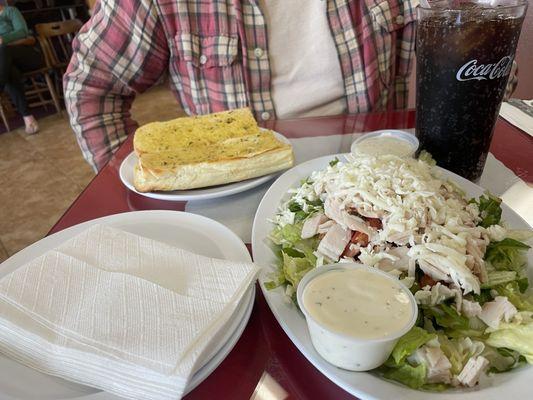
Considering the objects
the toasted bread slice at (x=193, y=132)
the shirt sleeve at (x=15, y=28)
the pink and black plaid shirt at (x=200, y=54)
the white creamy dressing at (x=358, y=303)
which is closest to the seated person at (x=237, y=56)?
the pink and black plaid shirt at (x=200, y=54)

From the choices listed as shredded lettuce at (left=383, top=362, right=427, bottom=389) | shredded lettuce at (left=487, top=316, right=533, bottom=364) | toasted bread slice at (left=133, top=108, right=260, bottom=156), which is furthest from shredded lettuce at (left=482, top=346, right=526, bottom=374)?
toasted bread slice at (left=133, top=108, right=260, bottom=156)

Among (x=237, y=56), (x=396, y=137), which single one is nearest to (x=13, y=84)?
(x=237, y=56)

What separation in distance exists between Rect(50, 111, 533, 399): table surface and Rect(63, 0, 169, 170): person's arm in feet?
1.25

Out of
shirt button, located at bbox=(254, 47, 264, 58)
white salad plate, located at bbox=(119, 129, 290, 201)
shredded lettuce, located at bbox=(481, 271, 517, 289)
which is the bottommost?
white salad plate, located at bbox=(119, 129, 290, 201)

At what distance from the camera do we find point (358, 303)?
0.68m

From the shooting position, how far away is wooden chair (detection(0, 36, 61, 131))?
5218mm

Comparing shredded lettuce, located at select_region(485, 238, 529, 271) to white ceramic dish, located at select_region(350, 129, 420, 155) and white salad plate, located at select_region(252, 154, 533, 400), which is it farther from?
white ceramic dish, located at select_region(350, 129, 420, 155)

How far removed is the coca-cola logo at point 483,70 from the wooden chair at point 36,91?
5.38m

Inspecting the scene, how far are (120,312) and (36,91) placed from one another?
229 inches

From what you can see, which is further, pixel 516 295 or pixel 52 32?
pixel 52 32

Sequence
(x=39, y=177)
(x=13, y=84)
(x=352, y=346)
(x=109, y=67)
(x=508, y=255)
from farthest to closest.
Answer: (x=13, y=84)
(x=39, y=177)
(x=109, y=67)
(x=508, y=255)
(x=352, y=346)

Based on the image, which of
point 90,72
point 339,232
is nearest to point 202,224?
point 339,232

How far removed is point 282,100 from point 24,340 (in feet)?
4.49

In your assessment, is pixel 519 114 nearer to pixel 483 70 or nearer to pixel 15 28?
pixel 483 70
